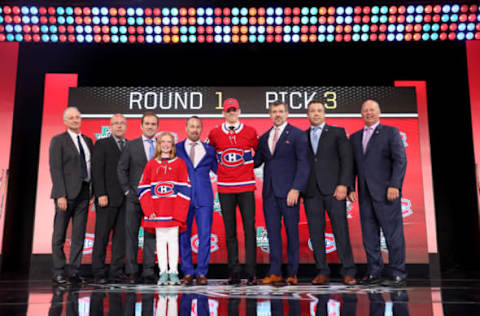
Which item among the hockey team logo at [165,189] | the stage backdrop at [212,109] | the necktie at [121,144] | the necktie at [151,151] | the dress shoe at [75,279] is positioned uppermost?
Answer: the stage backdrop at [212,109]

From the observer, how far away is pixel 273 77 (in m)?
4.86

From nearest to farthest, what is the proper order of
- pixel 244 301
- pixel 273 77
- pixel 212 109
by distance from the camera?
1. pixel 244 301
2. pixel 212 109
3. pixel 273 77

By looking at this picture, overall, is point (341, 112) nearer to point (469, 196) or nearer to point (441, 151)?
point (441, 151)

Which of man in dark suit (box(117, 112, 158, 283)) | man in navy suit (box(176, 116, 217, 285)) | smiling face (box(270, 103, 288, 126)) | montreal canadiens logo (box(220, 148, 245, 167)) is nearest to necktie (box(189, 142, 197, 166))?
man in navy suit (box(176, 116, 217, 285))

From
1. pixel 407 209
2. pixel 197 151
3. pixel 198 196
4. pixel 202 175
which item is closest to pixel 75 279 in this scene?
pixel 198 196

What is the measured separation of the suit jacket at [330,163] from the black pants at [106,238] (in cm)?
168

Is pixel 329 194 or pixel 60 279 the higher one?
pixel 329 194

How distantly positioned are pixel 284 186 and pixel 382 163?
0.81 meters

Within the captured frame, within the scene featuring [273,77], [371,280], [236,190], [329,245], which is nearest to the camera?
[371,280]

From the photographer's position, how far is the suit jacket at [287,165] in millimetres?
3191

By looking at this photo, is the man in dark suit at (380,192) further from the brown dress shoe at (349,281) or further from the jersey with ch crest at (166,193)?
the jersey with ch crest at (166,193)

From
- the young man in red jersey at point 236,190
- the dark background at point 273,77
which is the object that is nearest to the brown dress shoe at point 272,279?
the young man in red jersey at point 236,190

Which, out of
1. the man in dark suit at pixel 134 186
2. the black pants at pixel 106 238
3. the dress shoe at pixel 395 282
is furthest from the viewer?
the black pants at pixel 106 238

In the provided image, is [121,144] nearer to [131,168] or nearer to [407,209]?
[131,168]
